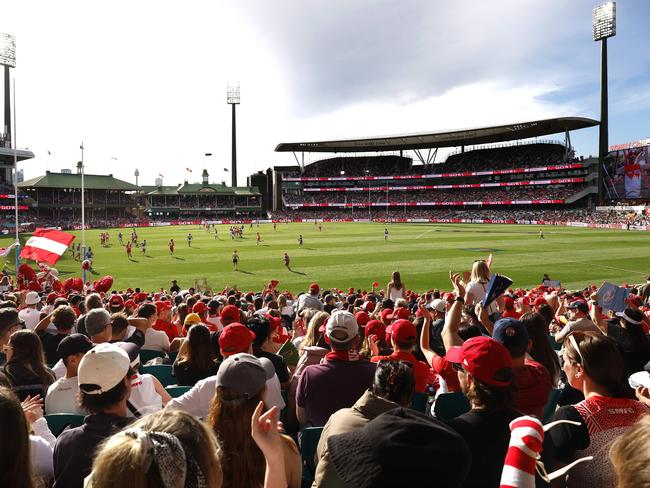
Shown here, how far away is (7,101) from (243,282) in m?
118

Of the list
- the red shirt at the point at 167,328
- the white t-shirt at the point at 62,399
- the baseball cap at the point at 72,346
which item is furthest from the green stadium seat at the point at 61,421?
the red shirt at the point at 167,328

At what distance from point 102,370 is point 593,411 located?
12.1 feet

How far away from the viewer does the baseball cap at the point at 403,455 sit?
2.09 meters

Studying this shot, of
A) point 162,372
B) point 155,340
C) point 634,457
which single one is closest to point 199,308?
point 155,340

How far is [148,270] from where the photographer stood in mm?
34875

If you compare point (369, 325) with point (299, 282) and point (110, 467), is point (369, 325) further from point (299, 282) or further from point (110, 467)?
point (299, 282)

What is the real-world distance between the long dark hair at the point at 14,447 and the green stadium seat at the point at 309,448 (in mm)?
2404

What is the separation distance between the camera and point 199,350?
6051 millimetres

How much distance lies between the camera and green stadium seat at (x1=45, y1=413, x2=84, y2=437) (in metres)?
4.51

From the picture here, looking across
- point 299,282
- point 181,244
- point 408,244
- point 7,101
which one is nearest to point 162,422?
point 299,282

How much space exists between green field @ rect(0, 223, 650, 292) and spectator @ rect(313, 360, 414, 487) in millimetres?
24127

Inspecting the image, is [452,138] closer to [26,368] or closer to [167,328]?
[167,328]

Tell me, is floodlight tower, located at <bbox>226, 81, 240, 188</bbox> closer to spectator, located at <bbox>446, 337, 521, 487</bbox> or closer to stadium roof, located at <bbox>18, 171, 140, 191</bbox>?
stadium roof, located at <bbox>18, 171, 140, 191</bbox>

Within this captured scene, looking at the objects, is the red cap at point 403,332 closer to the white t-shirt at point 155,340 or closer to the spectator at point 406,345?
the spectator at point 406,345
